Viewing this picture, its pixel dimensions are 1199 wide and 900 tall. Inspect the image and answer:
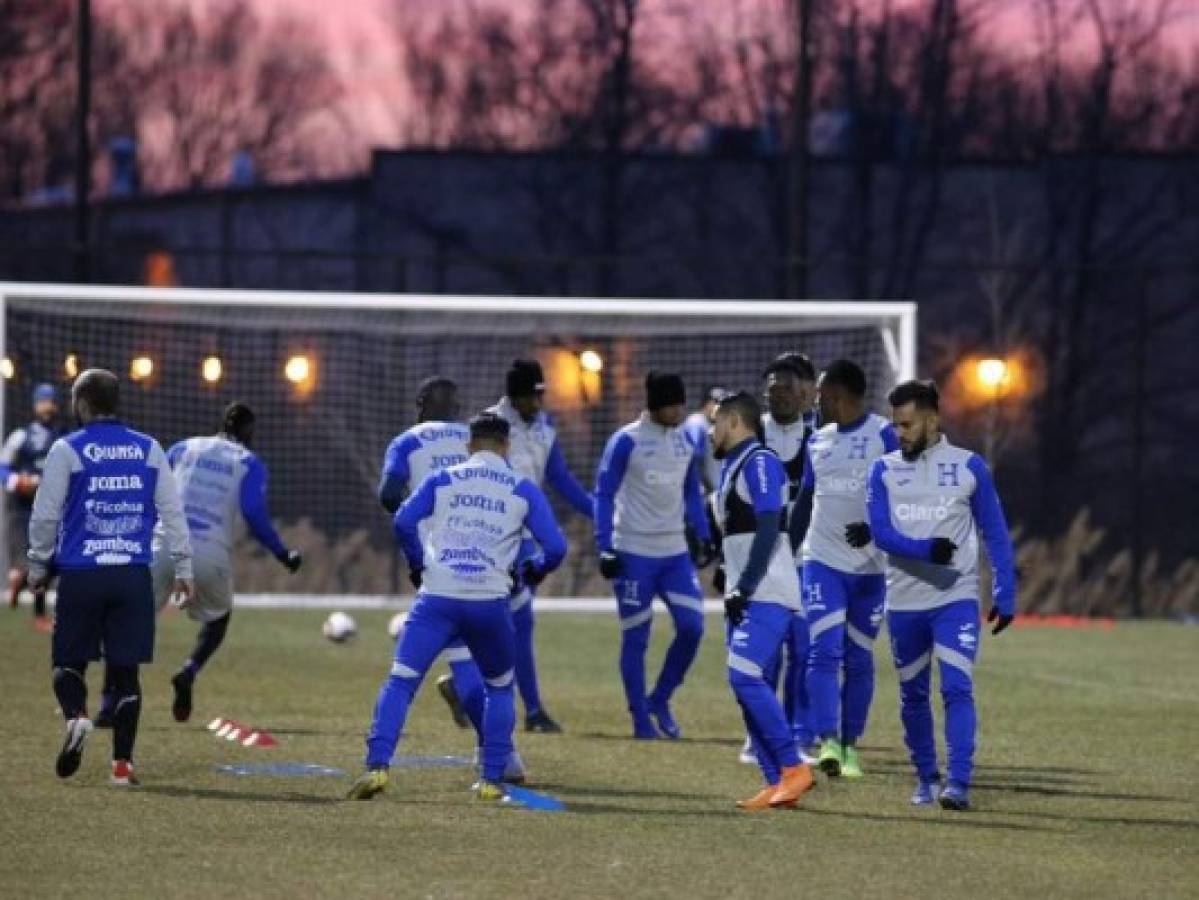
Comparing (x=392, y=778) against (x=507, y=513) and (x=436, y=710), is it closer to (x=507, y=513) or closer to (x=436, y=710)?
(x=507, y=513)

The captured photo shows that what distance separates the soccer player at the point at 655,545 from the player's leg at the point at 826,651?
2.31 m

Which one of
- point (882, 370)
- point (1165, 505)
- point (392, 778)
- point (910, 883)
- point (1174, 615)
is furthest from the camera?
point (1165, 505)

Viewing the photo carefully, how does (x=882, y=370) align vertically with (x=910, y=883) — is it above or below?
above

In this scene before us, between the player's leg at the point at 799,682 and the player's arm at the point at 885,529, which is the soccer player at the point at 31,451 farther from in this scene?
the player's arm at the point at 885,529

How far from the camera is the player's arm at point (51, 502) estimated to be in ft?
44.7

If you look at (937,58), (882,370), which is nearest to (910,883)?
(882,370)

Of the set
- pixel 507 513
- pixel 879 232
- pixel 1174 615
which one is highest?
pixel 879 232

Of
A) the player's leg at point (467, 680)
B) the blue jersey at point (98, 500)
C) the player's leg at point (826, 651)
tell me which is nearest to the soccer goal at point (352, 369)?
the player's leg at point (826, 651)

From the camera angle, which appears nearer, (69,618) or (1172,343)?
(69,618)

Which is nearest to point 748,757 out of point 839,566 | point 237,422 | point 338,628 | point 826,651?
point 826,651

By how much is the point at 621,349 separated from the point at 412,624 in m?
21.6

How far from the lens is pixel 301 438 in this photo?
34.4m

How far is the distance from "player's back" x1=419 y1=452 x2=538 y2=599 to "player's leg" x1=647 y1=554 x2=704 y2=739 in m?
4.00

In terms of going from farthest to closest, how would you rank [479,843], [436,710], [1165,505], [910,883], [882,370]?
[1165,505]
[882,370]
[436,710]
[479,843]
[910,883]
